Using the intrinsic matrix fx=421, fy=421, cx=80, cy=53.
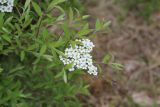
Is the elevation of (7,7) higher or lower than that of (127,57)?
lower

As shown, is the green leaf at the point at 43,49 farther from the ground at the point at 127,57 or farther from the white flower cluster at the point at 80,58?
the ground at the point at 127,57

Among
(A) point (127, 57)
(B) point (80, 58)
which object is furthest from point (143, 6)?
(B) point (80, 58)

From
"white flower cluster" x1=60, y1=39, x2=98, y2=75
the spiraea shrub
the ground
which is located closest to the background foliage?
the ground

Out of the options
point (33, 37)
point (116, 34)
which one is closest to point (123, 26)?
point (116, 34)

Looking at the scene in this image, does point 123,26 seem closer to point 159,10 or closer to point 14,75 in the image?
point 159,10

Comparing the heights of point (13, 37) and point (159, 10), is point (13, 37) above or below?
below

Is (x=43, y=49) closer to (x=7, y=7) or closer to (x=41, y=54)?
(x=41, y=54)

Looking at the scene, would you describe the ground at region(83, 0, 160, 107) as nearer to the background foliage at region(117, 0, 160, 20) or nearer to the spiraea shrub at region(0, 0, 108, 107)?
the background foliage at region(117, 0, 160, 20)
